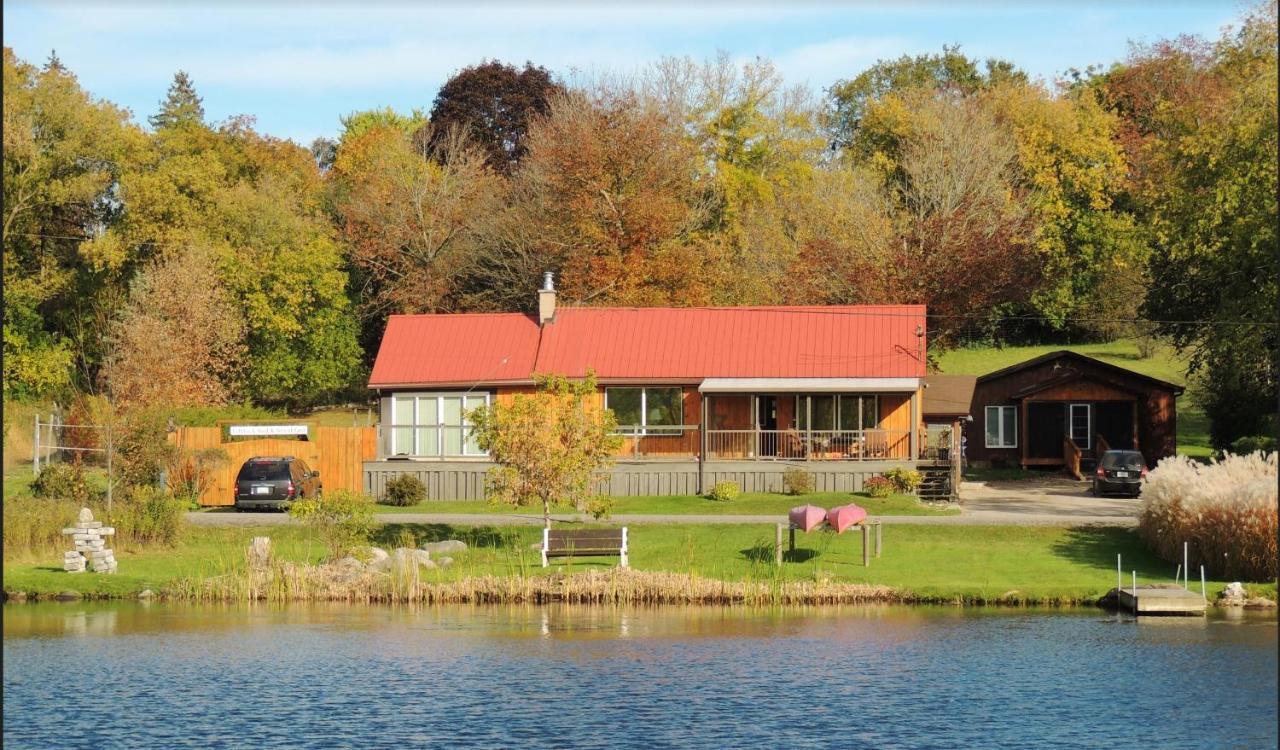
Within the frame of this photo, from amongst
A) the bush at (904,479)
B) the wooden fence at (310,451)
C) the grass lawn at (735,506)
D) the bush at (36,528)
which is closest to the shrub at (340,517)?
the bush at (36,528)

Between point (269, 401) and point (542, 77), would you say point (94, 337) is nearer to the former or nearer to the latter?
point (269, 401)

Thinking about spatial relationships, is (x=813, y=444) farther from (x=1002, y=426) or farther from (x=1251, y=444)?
(x=1251, y=444)

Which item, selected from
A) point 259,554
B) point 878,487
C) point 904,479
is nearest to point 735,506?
point 878,487

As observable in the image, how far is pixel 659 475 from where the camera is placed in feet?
161

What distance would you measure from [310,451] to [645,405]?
11.8m

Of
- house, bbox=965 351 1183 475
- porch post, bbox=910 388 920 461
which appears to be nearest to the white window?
house, bbox=965 351 1183 475

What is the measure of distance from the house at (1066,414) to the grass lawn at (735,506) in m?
15.0

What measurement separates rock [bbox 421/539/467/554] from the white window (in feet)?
96.7

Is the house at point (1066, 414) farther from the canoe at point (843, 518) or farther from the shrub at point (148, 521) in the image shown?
the shrub at point (148, 521)

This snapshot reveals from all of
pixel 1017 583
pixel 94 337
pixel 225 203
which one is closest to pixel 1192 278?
pixel 1017 583

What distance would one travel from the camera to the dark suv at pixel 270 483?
45.8 meters

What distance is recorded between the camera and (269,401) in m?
73.4

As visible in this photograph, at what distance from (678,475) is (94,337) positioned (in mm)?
33926

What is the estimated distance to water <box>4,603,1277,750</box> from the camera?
21297mm
